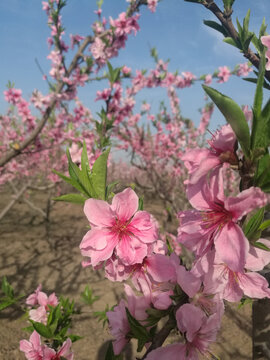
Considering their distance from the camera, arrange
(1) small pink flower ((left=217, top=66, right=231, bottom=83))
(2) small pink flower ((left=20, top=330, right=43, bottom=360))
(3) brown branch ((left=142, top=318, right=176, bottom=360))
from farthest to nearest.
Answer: (1) small pink flower ((left=217, top=66, right=231, bottom=83)) < (2) small pink flower ((left=20, top=330, right=43, bottom=360)) < (3) brown branch ((left=142, top=318, right=176, bottom=360))

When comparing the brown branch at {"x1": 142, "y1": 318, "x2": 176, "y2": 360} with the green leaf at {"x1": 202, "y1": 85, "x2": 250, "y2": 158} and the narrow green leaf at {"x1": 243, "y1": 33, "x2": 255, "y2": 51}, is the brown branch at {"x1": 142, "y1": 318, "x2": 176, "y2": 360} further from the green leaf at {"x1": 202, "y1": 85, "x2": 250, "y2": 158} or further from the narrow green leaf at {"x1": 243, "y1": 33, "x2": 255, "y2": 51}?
the narrow green leaf at {"x1": 243, "y1": 33, "x2": 255, "y2": 51}

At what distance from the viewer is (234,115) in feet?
1.96

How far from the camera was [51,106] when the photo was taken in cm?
365

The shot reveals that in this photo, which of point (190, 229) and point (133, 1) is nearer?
point (190, 229)

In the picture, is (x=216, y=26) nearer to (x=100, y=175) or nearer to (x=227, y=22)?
(x=227, y=22)

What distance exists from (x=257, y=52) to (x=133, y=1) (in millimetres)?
3391

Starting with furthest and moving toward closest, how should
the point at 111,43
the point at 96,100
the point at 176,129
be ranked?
the point at 176,129
the point at 111,43
the point at 96,100

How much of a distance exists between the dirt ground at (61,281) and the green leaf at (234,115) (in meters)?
0.83

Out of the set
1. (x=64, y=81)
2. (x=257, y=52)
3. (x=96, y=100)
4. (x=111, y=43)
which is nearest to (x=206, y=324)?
(x=257, y=52)

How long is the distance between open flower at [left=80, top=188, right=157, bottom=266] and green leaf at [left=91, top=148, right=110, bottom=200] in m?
0.10

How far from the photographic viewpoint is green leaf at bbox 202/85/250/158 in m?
0.59

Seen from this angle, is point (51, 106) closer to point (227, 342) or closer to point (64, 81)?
point (64, 81)

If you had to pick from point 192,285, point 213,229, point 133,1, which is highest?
point 133,1

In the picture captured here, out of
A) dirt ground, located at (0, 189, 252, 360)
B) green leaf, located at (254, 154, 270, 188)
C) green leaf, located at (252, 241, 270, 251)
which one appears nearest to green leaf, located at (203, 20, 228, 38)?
green leaf, located at (254, 154, 270, 188)
